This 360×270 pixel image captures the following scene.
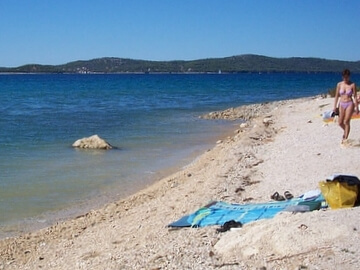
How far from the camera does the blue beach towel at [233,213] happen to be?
7.48 m

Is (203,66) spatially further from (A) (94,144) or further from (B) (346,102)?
(B) (346,102)

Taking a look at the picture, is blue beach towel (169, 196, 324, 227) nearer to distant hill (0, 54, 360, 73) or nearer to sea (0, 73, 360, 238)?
sea (0, 73, 360, 238)

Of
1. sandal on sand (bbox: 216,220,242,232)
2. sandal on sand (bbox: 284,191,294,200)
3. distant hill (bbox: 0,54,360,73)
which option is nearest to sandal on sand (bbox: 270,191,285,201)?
sandal on sand (bbox: 284,191,294,200)

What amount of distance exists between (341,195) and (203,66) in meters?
175

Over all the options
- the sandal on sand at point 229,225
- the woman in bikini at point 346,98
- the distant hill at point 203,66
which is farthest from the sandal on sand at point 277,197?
the distant hill at point 203,66

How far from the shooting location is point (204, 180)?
37.3 feet

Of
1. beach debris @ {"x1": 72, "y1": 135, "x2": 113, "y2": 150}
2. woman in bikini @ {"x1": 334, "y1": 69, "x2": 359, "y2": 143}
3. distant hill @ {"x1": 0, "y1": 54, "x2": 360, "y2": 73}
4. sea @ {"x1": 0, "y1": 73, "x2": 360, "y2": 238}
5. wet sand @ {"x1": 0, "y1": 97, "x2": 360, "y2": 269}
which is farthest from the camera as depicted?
distant hill @ {"x1": 0, "y1": 54, "x2": 360, "y2": 73}

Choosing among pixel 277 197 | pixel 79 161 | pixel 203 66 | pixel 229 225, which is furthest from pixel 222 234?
pixel 203 66

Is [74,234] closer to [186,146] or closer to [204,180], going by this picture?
[204,180]

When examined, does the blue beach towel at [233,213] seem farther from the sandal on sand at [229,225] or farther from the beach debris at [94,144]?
the beach debris at [94,144]

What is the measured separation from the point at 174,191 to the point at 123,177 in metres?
2.87

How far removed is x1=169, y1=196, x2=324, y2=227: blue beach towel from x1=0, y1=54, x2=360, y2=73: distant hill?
165 meters

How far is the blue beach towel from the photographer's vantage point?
24.6ft

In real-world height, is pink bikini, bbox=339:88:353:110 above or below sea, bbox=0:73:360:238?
above
